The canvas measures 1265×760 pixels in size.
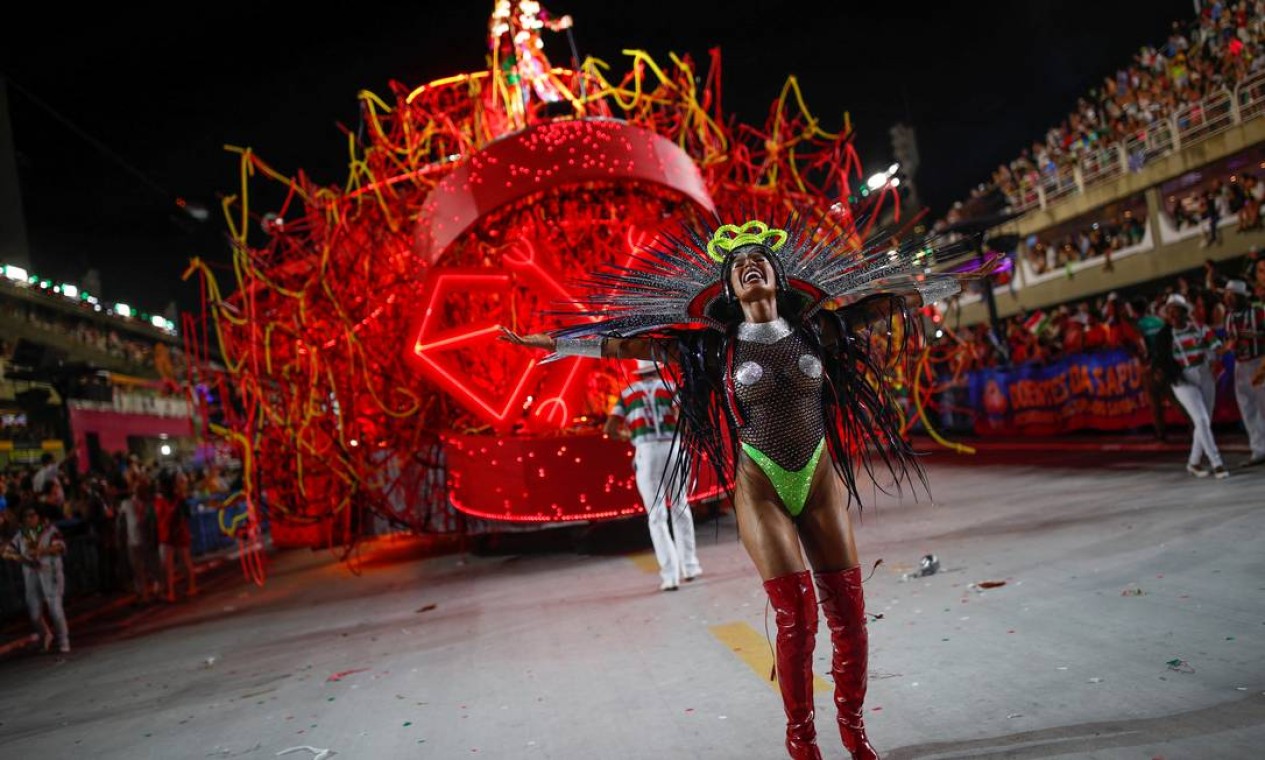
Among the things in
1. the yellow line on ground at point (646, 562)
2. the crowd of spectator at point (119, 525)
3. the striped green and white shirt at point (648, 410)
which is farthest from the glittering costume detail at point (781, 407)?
the crowd of spectator at point (119, 525)

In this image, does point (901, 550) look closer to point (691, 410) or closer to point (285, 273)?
point (691, 410)

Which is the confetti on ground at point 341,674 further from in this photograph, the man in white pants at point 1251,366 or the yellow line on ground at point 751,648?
the man in white pants at point 1251,366

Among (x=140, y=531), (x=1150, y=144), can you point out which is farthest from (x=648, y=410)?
(x=1150, y=144)

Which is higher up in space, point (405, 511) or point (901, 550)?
point (405, 511)

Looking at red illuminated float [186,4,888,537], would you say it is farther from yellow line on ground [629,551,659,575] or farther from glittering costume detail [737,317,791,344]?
glittering costume detail [737,317,791,344]

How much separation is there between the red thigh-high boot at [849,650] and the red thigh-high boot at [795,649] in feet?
0.26

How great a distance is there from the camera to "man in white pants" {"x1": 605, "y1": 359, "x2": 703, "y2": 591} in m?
7.72

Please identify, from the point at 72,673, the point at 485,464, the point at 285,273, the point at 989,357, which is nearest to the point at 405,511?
the point at 485,464

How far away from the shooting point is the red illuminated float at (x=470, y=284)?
10.3m

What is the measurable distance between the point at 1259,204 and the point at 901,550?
1917 centimetres

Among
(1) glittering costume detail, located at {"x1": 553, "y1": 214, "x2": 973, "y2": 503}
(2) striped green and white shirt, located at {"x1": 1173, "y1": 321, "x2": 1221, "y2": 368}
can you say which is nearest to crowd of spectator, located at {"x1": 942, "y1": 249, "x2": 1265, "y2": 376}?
(2) striped green and white shirt, located at {"x1": 1173, "y1": 321, "x2": 1221, "y2": 368}

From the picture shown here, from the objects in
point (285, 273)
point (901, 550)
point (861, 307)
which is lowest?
point (901, 550)

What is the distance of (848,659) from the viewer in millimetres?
3449

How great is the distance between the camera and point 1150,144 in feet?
89.9
